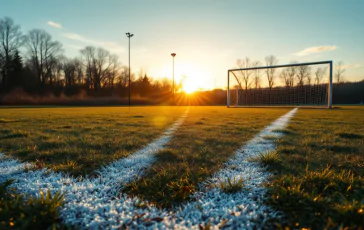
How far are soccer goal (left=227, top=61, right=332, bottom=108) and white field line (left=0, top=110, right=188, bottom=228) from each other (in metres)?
19.2

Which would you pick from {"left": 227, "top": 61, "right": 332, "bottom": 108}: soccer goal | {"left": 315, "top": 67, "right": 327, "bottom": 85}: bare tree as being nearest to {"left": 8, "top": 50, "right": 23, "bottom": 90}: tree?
{"left": 227, "top": 61, "right": 332, "bottom": 108}: soccer goal

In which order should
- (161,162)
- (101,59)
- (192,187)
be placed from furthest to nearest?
1. (101,59)
2. (161,162)
3. (192,187)

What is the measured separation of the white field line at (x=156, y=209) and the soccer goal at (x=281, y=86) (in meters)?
19.5

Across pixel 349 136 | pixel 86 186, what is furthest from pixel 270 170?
pixel 349 136

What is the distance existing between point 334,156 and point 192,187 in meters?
1.92

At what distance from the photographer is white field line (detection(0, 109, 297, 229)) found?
1.11m

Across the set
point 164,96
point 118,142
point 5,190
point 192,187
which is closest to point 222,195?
point 192,187

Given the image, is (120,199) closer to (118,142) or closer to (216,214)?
(216,214)

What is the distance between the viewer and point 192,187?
152 centimetres

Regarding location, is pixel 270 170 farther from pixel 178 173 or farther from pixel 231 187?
pixel 178 173

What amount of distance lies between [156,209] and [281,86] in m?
24.1

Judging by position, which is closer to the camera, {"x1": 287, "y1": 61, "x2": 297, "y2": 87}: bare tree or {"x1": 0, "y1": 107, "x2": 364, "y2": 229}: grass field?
{"x1": 0, "y1": 107, "x2": 364, "y2": 229}: grass field

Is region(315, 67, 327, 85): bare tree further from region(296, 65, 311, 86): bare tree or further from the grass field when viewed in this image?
the grass field

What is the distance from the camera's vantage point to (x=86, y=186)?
5.19ft
